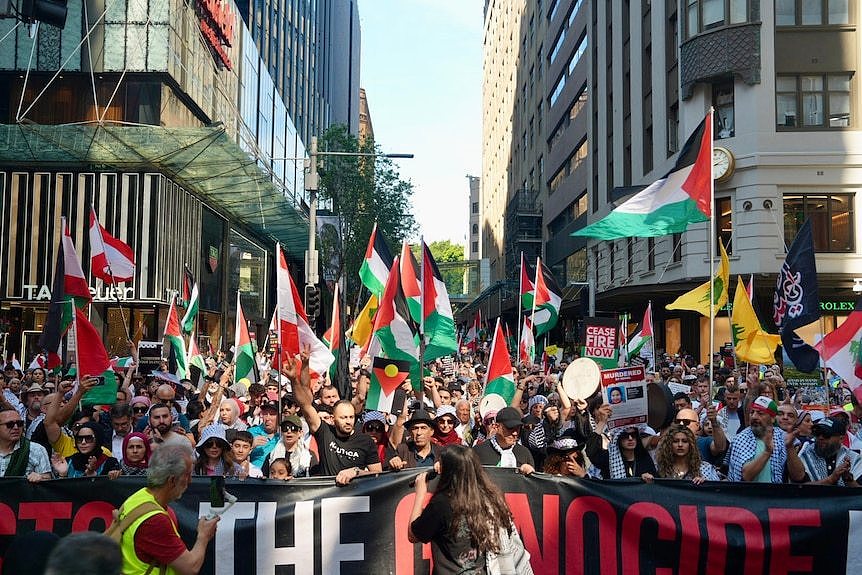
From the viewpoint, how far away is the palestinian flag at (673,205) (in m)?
11.4

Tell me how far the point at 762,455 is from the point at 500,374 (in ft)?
16.7

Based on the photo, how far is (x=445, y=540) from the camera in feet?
15.7

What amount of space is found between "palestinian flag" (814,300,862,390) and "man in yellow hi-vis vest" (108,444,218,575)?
7.53 meters

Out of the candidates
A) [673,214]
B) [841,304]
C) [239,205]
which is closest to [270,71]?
[239,205]

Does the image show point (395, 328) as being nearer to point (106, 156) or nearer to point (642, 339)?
point (642, 339)

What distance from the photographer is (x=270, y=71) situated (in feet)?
184

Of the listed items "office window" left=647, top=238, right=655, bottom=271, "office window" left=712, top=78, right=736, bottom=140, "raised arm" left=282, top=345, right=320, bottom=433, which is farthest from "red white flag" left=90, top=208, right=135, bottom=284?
"office window" left=647, top=238, right=655, bottom=271

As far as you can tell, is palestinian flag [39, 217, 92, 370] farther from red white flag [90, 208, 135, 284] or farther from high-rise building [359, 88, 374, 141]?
high-rise building [359, 88, 374, 141]

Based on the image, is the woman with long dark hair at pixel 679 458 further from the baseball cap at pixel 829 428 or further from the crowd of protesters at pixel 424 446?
the baseball cap at pixel 829 428

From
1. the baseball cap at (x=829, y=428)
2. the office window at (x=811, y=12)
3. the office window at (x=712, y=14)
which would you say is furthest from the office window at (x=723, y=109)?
the baseball cap at (x=829, y=428)

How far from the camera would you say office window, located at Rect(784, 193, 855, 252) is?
27750 millimetres

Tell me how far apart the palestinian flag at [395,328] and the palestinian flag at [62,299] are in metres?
3.47

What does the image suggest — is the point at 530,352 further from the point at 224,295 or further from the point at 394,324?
the point at 224,295

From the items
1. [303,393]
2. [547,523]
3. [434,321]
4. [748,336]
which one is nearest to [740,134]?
[748,336]
